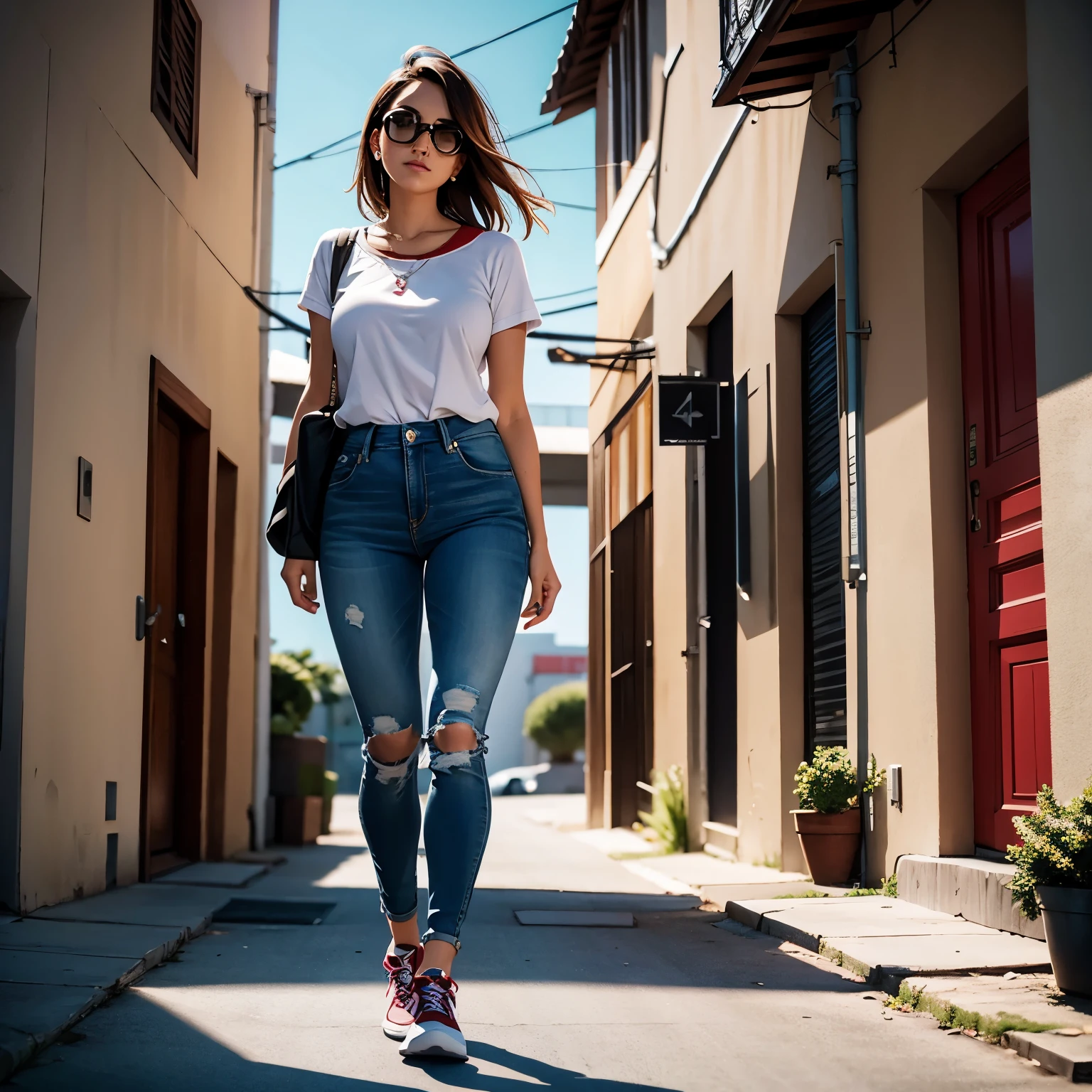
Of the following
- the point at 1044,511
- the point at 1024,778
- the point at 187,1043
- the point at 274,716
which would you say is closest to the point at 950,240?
the point at 1044,511

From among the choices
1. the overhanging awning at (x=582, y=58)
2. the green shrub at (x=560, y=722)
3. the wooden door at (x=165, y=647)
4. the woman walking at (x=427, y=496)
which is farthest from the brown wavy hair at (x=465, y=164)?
the green shrub at (x=560, y=722)

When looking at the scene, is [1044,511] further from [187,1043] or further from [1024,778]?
[187,1043]

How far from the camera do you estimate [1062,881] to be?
298 cm

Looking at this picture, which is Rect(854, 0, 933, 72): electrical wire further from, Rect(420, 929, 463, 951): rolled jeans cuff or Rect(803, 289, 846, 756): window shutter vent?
Rect(420, 929, 463, 951): rolled jeans cuff

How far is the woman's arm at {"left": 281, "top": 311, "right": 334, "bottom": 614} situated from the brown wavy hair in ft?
1.15

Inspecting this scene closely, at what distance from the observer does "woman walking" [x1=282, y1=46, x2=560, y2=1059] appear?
257 cm

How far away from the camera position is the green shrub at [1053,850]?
2.93m

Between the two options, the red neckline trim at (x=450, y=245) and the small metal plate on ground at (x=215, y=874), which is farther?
the small metal plate on ground at (x=215, y=874)

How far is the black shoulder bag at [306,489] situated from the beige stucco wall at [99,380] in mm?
2033

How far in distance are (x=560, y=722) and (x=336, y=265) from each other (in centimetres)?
3575

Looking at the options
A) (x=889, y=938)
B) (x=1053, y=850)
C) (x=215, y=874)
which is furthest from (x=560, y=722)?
(x=1053, y=850)

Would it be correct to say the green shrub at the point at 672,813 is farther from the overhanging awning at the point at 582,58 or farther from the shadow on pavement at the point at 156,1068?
the overhanging awning at the point at 582,58

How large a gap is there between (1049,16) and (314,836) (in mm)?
8606

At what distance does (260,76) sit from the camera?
9.52 m
